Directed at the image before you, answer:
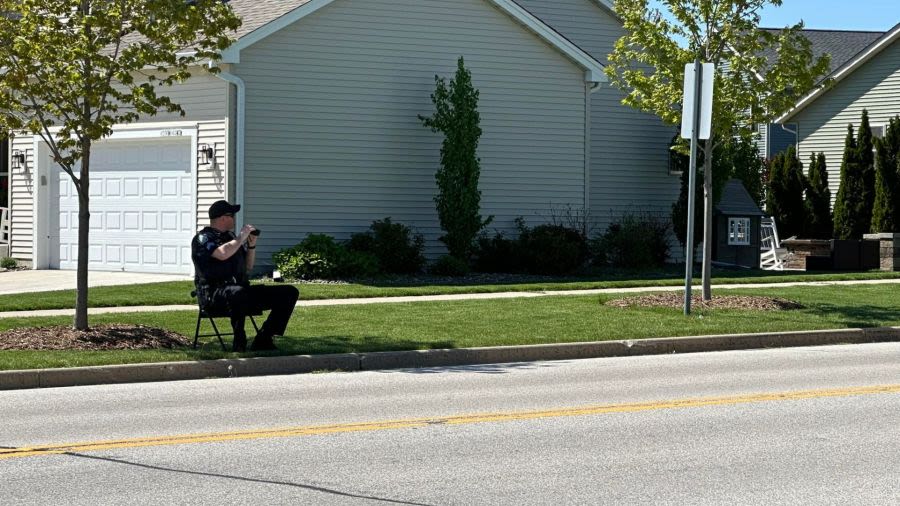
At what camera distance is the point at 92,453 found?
849 centimetres

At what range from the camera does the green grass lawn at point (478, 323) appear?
13.3 metres

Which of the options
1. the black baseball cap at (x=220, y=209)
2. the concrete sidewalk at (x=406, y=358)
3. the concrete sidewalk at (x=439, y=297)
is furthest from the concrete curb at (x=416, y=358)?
the concrete sidewalk at (x=439, y=297)

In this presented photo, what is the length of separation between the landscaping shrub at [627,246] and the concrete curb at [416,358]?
10.4 m

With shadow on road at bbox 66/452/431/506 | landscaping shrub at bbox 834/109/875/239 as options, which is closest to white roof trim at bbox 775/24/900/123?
landscaping shrub at bbox 834/109/875/239

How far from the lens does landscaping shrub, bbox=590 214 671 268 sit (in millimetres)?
26281

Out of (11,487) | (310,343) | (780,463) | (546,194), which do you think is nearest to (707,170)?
(310,343)

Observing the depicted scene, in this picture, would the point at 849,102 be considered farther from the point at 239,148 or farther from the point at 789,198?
the point at 239,148

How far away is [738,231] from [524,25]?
22.9ft

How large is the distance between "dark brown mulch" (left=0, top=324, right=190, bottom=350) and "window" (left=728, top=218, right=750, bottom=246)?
17.2 metres

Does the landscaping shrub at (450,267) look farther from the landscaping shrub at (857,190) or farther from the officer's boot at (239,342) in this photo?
the landscaping shrub at (857,190)

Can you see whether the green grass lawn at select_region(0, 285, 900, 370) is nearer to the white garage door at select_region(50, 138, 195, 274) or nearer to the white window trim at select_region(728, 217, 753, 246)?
the white garage door at select_region(50, 138, 195, 274)

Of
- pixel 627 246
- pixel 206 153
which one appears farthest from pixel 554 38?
pixel 206 153

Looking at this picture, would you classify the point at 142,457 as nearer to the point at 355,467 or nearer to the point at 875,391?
the point at 355,467

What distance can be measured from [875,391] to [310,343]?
18.6 ft
